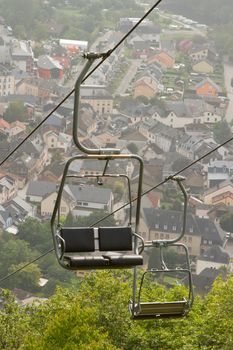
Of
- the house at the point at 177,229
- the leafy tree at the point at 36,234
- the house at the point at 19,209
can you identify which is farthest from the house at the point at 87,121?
the leafy tree at the point at 36,234

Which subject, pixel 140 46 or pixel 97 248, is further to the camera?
pixel 140 46

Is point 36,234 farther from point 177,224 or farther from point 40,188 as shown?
point 40,188

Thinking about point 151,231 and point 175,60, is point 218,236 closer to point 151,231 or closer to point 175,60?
point 151,231

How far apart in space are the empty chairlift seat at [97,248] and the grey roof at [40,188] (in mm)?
20430

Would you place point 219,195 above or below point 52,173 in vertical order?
above

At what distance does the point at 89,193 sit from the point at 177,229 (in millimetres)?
3759

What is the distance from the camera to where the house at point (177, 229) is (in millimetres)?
20797

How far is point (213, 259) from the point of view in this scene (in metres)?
20.1

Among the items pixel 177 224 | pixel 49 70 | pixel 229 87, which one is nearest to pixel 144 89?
pixel 49 70

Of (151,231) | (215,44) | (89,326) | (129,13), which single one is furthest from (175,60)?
(89,326)

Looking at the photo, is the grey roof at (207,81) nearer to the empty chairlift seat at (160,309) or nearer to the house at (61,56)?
the house at (61,56)

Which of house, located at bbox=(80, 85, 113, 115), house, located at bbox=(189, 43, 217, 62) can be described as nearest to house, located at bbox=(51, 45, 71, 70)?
house, located at bbox=(80, 85, 113, 115)

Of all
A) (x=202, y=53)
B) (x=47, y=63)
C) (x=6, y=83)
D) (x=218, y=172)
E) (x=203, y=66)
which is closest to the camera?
(x=218, y=172)

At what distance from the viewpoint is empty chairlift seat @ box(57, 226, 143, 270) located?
3207 millimetres
